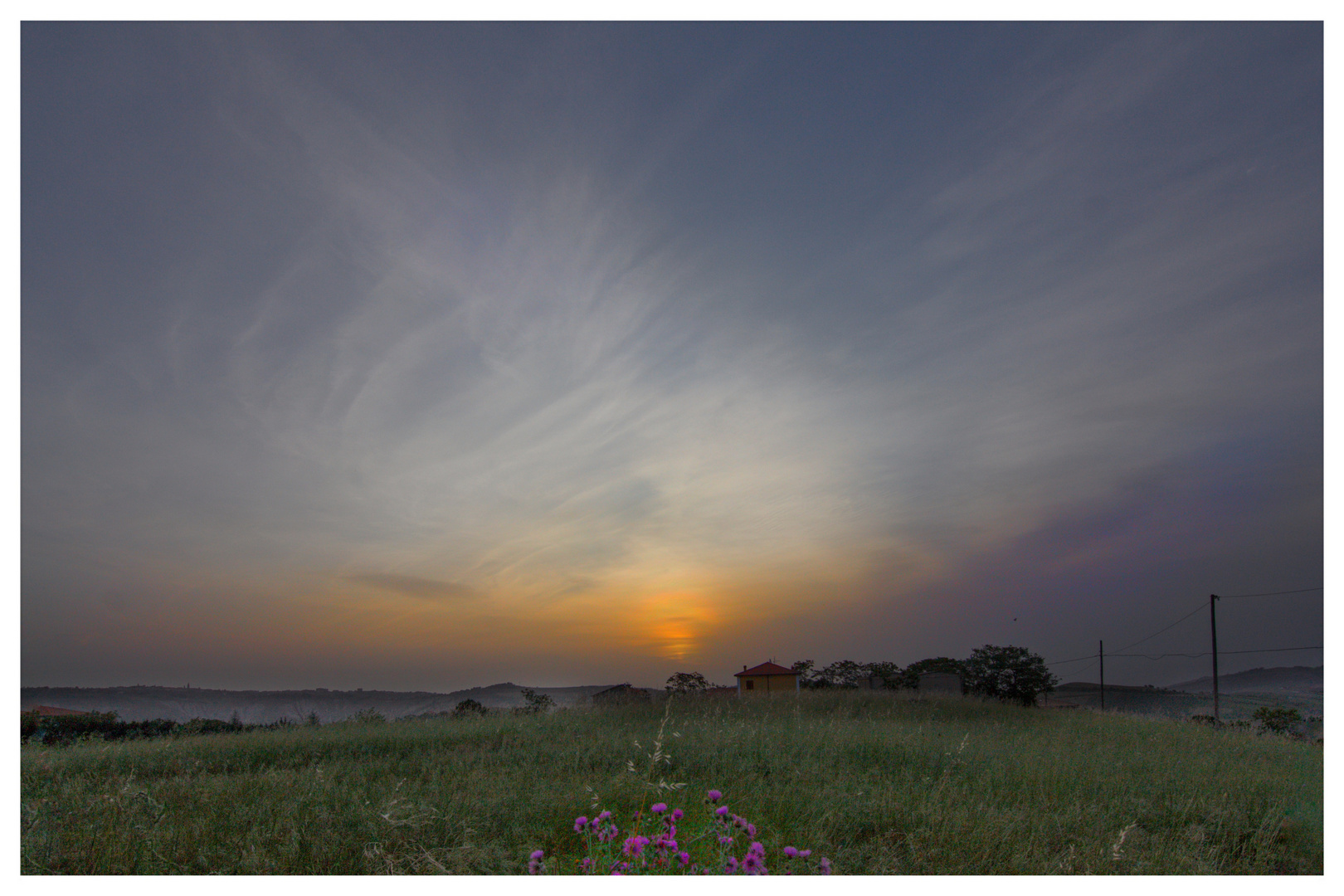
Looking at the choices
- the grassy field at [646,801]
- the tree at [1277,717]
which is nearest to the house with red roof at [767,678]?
the tree at [1277,717]

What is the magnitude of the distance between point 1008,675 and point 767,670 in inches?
498

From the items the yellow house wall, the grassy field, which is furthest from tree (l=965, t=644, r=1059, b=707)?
the grassy field

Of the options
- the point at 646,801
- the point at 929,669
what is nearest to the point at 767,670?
the point at 929,669

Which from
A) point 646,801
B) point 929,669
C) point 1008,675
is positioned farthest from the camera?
point 929,669

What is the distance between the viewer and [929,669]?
35.3 m

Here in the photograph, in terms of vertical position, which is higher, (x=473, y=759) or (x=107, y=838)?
(x=107, y=838)

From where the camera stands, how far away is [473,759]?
346 inches

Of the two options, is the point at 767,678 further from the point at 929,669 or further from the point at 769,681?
the point at 929,669

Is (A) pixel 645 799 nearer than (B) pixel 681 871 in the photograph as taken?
No

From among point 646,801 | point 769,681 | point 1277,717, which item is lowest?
point 769,681

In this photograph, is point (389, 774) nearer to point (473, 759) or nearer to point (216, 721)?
point (473, 759)

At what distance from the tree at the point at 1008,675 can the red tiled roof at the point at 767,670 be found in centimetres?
993
